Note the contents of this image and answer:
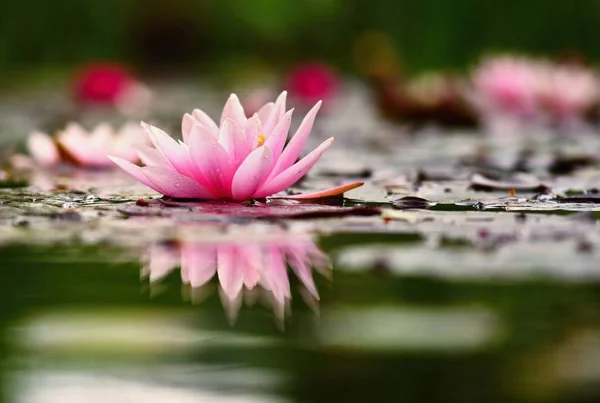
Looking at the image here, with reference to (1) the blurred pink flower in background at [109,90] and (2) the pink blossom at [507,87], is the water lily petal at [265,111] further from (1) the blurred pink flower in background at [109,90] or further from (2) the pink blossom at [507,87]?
(1) the blurred pink flower in background at [109,90]

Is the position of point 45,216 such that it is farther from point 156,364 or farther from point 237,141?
point 156,364

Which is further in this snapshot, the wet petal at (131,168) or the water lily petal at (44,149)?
the water lily petal at (44,149)

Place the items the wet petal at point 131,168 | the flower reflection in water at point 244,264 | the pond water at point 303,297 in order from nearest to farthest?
the pond water at point 303,297, the flower reflection in water at point 244,264, the wet petal at point 131,168

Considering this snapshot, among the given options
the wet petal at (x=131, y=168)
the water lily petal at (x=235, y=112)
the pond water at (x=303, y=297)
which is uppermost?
the water lily petal at (x=235, y=112)

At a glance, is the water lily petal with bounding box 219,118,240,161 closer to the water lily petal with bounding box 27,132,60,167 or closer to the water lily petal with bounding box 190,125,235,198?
the water lily petal with bounding box 190,125,235,198

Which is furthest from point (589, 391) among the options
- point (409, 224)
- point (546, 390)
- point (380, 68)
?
point (380, 68)

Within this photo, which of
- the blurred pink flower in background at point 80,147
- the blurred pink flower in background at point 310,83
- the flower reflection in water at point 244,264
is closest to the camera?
the flower reflection in water at point 244,264

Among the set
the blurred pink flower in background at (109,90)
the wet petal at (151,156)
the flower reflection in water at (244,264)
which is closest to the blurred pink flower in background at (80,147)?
the wet petal at (151,156)
